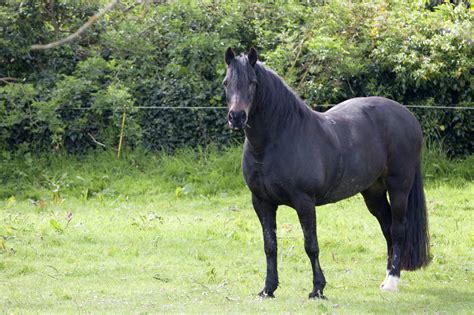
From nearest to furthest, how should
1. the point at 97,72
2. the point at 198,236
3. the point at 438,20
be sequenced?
the point at 198,236, the point at 438,20, the point at 97,72

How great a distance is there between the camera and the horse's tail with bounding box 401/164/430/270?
30.0 ft

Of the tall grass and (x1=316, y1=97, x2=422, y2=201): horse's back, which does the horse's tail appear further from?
the tall grass

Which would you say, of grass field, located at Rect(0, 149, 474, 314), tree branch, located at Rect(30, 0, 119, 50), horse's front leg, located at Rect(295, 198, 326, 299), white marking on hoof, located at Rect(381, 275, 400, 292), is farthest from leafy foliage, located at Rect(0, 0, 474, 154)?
tree branch, located at Rect(30, 0, 119, 50)

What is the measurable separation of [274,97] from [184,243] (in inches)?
140

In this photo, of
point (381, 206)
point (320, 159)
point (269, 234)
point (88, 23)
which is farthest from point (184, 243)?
point (88, 23)

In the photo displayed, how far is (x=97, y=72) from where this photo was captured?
1593cm

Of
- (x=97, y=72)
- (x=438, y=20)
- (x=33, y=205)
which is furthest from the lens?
(x=97, y=72)

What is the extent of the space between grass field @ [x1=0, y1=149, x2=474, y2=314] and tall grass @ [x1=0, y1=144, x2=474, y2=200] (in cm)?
2

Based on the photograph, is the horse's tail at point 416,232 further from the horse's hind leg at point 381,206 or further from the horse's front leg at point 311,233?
the horse's front leg at point 311,233

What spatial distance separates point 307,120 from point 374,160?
37.0 inches

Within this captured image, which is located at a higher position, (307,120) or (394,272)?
(307,120)

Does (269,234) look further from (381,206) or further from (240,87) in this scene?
(381,206)

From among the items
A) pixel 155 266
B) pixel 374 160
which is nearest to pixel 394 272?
pixel 374 160

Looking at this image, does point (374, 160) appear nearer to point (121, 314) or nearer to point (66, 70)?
point (121, 314)
